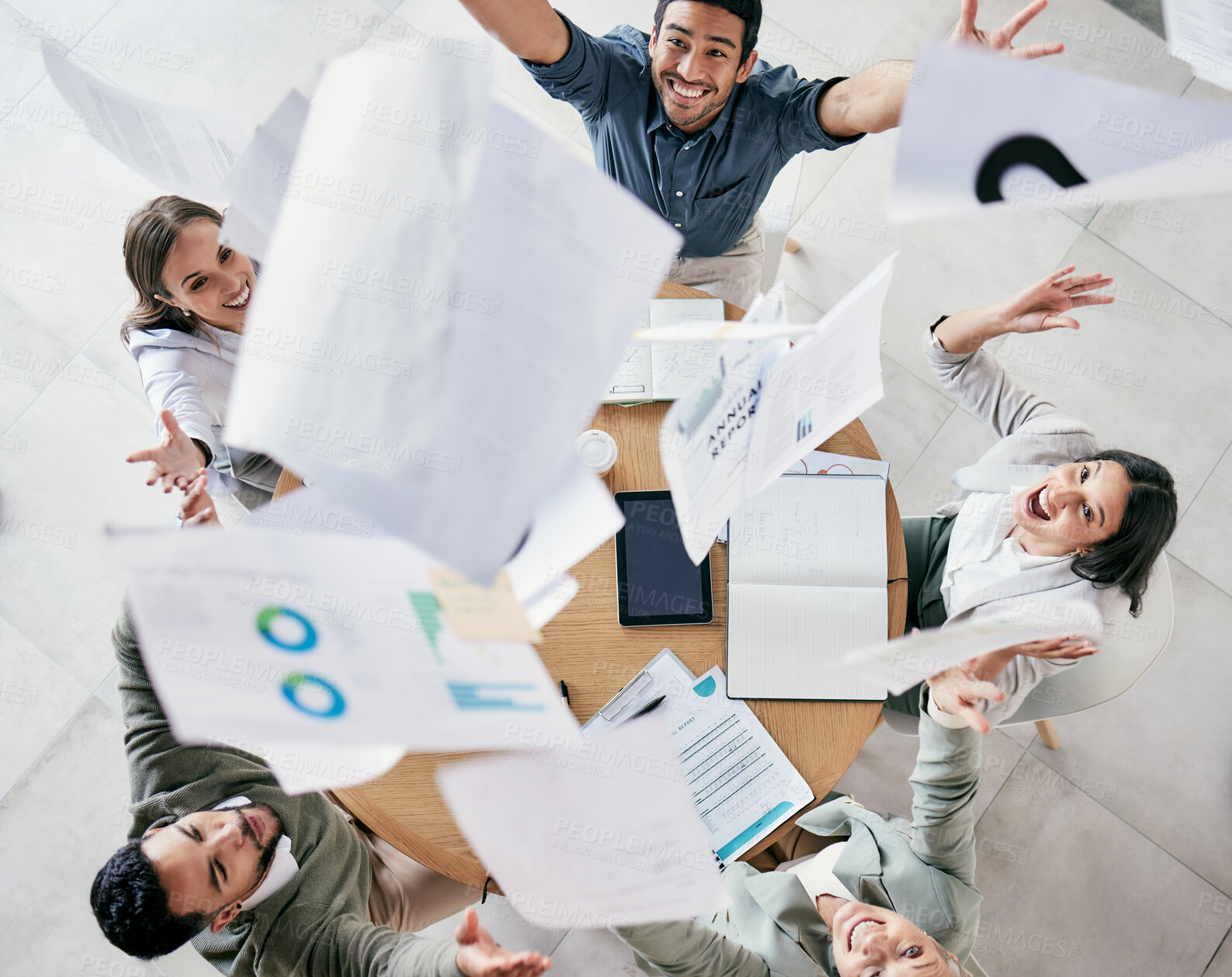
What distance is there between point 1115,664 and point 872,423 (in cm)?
86

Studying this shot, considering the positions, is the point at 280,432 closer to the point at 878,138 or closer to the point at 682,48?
the point at 682,48

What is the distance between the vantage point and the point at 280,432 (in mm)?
794

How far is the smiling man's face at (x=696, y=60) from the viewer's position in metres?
1.41

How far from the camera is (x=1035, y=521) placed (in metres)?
1.41

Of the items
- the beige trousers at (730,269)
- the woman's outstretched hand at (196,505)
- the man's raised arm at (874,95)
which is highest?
the man's raised arm at (874,95)

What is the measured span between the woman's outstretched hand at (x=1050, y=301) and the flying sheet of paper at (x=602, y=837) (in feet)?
3.09

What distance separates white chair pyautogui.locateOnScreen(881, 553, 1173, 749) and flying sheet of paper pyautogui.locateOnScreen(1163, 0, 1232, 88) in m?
0.79

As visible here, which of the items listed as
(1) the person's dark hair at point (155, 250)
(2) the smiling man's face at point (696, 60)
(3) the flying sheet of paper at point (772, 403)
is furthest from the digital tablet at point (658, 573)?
(1) the person's dark hair at point (155, 250)

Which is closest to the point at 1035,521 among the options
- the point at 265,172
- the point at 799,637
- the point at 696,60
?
the point at 799,637

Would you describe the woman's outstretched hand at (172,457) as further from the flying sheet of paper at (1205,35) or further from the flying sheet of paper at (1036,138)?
the flying sheet of paper at (1205,35)

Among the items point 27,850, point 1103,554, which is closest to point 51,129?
point 27,850

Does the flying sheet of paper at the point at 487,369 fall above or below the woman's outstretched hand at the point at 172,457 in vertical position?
above

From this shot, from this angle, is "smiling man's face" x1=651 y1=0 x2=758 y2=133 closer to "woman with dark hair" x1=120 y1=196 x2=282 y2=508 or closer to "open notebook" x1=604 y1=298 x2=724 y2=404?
"open notebook" x1=604 y1=298 x2=724 y2=404

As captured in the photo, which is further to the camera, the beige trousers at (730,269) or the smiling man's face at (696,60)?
the beige trousers at (730,269)
